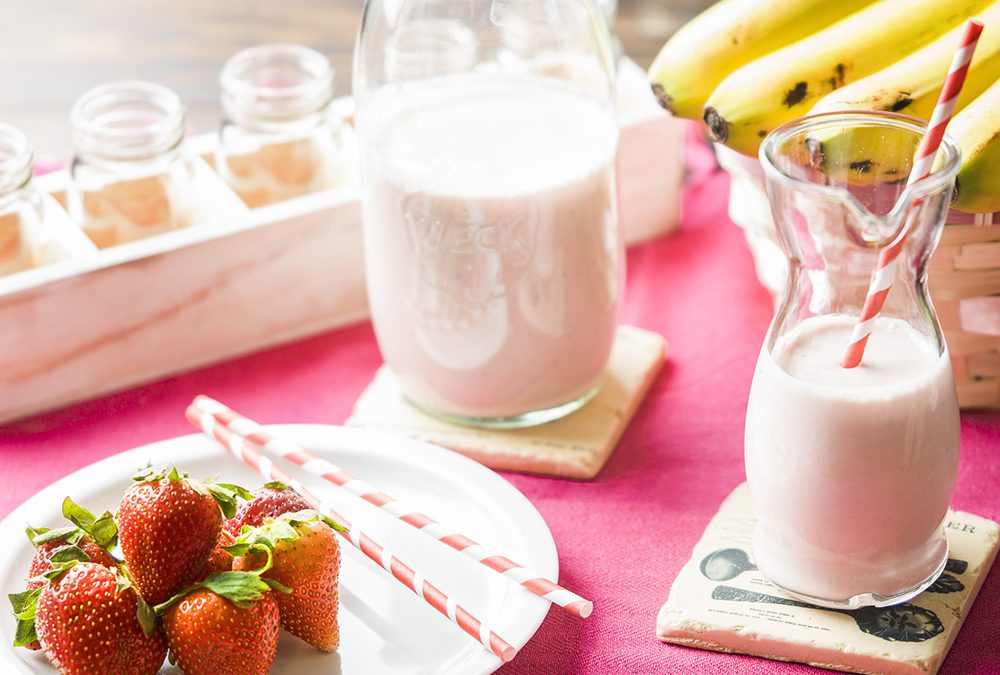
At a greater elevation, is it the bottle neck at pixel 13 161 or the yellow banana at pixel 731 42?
the yellow banana at pixel 731 42

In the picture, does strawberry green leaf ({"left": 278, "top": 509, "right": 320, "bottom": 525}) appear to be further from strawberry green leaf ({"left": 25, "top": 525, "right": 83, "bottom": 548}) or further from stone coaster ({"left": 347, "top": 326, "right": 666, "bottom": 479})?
stone coaster ({"left": 347, "top": 326, "right": 666, "bottom": 479})

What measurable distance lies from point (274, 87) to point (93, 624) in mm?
668

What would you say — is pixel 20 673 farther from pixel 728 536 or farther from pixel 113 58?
pixel 113 58

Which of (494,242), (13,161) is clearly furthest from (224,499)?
(13,161)

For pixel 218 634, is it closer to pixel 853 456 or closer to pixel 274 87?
pixel 853 456

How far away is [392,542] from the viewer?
89 cm

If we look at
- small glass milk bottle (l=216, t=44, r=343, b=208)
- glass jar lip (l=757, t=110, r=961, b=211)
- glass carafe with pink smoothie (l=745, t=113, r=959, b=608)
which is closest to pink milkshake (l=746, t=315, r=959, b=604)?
glass carafe with pink smoothie (l=745, t=113, r=959, b=608)

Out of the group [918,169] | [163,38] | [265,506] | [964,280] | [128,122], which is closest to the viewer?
[918,169]

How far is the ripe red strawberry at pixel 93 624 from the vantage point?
70 cm

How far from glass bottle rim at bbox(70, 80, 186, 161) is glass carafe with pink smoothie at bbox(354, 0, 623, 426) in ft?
0.71

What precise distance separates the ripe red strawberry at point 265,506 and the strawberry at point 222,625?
76 millimetres

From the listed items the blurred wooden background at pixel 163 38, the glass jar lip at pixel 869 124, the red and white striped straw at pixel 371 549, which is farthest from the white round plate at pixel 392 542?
the blurred wooden background at pixel 163 38

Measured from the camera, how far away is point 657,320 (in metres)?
1.18

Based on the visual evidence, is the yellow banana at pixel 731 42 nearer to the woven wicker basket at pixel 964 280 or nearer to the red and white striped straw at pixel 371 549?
the woven wicker basket at pixel 964 280
